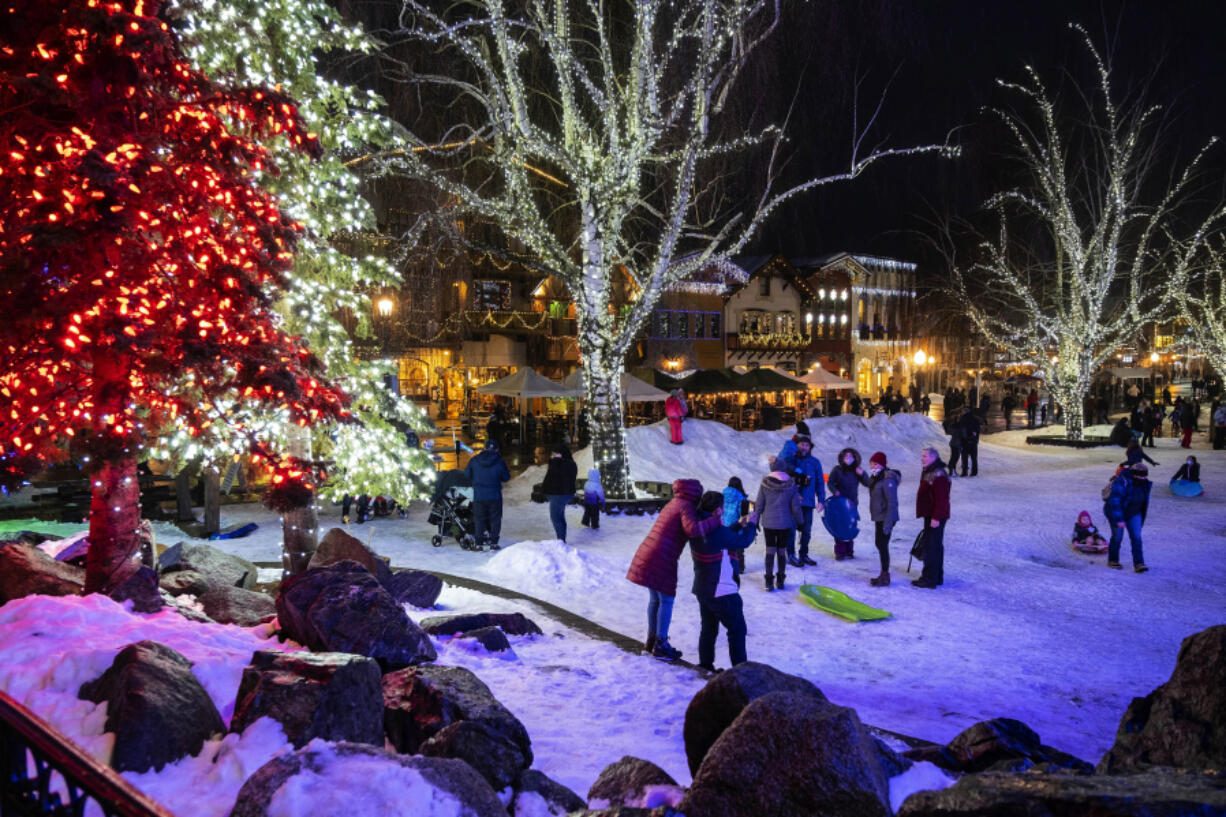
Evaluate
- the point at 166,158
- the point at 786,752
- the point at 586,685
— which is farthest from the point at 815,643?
the point at 166,158

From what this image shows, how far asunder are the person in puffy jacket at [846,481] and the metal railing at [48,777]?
10.2 m

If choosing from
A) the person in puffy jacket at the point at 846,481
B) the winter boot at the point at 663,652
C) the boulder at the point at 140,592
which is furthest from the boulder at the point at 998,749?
the person in puffy jacket at the point at 846,481

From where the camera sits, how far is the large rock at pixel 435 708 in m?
4.61

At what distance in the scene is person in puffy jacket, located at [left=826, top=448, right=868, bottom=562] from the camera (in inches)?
454

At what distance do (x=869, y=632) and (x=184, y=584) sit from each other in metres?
7.08

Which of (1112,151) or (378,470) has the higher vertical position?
(1112,151)

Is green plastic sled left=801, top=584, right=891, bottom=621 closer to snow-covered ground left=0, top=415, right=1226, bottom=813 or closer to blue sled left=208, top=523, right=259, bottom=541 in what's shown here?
snow-covered ground left=0, top=415, right=1226, bottom=813

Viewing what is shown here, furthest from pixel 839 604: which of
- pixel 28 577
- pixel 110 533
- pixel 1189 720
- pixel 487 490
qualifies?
pixel 28 577

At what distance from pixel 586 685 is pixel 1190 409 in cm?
2794

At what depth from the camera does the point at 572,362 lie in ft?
146

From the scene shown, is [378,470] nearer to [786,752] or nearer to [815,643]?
[815,643]

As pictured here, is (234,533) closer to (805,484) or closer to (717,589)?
(717,589)

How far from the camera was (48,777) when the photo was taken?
2.79m

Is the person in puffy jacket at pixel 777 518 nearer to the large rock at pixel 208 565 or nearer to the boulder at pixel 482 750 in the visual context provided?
the large rock at pixel 208 565
